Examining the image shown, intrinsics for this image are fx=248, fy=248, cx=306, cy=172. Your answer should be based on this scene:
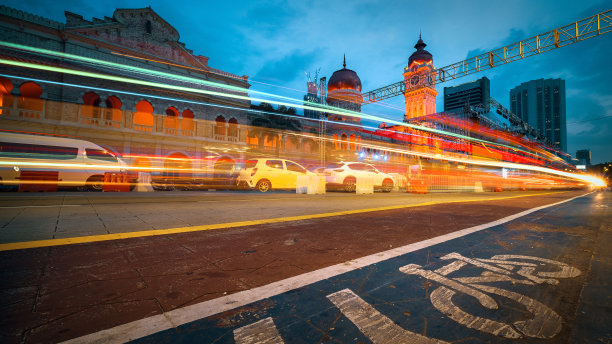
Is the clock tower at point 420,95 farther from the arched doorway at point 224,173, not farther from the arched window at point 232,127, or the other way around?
the arched doorway at point 224,173

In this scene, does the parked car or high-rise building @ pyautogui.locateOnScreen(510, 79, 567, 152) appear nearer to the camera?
→ the parked car

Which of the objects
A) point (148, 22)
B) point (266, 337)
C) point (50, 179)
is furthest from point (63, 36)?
point (266, 337)

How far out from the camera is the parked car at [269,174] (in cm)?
1226

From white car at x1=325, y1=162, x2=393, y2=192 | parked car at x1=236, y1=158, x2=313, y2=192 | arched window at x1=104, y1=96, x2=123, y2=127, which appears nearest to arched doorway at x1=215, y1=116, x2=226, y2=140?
arched window at x1=104, y1=96, x2=123, y2=127

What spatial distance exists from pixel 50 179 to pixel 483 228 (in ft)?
51.6

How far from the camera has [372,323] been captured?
1537 mm

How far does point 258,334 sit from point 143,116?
27.5 metres

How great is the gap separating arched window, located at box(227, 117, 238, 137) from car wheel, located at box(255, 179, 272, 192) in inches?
702

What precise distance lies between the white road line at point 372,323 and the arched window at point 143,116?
26.3 metres

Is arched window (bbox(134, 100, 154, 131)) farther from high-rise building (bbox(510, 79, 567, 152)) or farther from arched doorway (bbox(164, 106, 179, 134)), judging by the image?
high-rise building (bbox(510, 79, 567, 152))

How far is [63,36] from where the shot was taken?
19609mm

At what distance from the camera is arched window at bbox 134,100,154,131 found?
22.8 metres

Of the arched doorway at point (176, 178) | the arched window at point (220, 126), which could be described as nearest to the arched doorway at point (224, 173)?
the arched doorway at point (176, 178)

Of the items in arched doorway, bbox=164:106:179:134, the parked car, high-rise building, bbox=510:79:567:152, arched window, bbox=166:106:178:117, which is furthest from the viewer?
high-rise building, bbox=510:79:567:152
